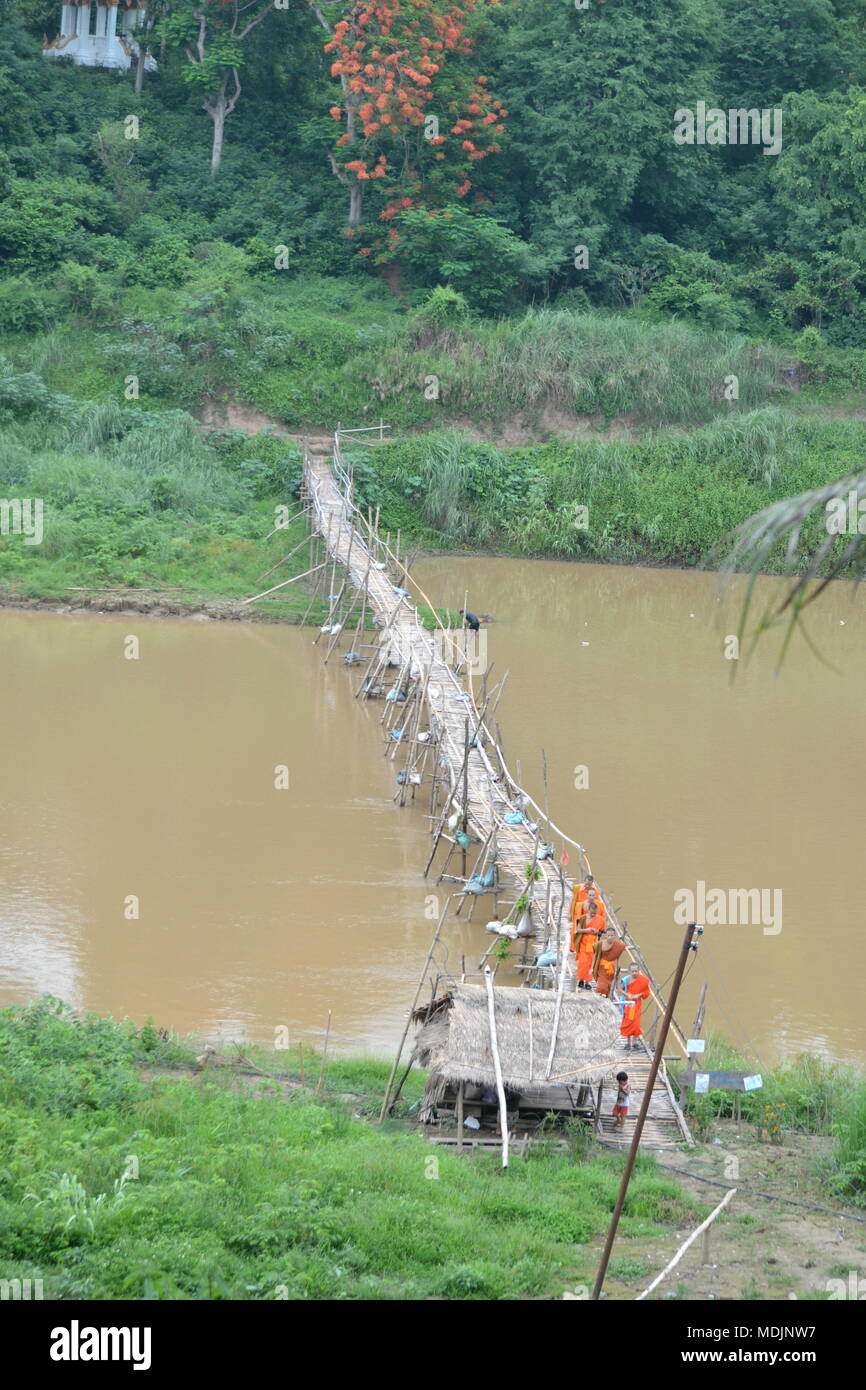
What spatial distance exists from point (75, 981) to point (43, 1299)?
481 centimetres

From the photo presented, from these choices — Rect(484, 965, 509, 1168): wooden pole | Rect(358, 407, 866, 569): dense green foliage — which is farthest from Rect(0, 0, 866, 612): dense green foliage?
Rect(484, 965, 509, 1168): wooden pole

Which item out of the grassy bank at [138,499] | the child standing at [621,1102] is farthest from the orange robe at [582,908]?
the grassy bank at [138,499]

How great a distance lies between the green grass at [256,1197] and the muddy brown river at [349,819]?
1.86m

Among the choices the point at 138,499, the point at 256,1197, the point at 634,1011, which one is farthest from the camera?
the point at 138,499

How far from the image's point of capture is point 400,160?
28812 millimetres

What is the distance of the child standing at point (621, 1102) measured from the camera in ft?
25.5

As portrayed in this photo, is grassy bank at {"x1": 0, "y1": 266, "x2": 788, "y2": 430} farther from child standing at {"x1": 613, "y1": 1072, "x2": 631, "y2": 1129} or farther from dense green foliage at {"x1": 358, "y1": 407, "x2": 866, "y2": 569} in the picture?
child standing at {"x1": 613, "y1": 1072, "x2": 631, "y2": 1129}

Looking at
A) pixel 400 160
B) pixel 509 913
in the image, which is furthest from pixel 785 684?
pixel 400 160

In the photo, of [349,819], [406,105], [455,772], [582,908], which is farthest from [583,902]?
[406,105]

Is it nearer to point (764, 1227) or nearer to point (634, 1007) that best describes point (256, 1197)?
point (764, 1227)

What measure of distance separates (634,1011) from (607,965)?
851 millimetres

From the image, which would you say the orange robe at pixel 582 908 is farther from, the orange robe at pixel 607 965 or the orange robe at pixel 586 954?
the orange robe at pixel 607 965

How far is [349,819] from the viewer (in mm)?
13211

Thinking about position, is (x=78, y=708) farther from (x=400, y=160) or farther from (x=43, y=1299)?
(x=400, y=160)
